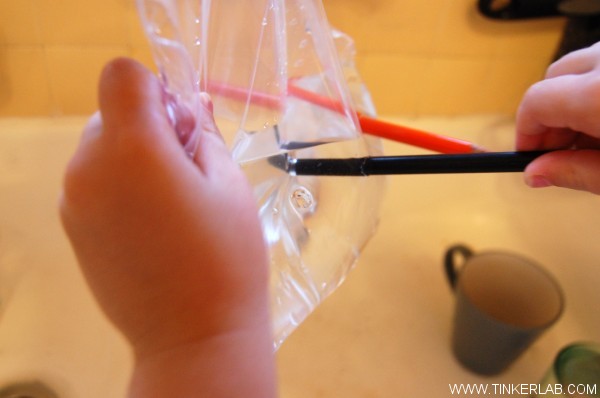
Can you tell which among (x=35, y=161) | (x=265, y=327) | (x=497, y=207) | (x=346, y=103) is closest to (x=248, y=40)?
(x=346, y=103)

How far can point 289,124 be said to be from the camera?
351 millimetres

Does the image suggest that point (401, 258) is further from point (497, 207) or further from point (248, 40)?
point (248, 40)

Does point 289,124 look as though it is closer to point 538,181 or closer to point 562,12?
point 538,181

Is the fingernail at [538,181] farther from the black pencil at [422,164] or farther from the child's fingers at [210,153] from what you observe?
the child's fingers at [210,153]

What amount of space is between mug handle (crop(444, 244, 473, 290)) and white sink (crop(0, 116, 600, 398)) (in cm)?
2

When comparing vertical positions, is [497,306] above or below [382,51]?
below

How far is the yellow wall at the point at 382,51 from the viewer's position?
46 cm

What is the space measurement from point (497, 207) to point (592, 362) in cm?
27

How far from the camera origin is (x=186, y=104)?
0.69 ft

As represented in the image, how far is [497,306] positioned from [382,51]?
325mm

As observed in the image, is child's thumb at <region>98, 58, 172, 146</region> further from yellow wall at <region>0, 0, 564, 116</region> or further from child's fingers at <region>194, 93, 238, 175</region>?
yellow wall at <region>0, 0, 564, 116</region>

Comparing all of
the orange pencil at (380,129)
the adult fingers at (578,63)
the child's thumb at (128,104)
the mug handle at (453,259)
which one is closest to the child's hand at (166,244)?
the child's thumb at (128,104)

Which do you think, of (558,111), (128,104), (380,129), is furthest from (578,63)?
(128,104)

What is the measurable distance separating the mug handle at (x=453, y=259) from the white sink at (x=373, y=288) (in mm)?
18
